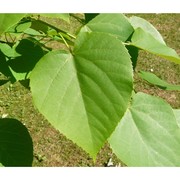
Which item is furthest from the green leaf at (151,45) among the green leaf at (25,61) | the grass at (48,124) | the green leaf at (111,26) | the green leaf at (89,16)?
Answer: the grass at (48,124)

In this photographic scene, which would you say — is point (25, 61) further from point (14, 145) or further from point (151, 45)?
point (151, 45)

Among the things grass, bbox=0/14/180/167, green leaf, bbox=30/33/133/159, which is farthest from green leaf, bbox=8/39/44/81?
grass, bbox=0/14/180/167

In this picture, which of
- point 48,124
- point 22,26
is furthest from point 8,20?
point 48,124

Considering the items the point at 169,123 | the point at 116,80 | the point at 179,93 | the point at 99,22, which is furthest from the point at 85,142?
the point at 179,93

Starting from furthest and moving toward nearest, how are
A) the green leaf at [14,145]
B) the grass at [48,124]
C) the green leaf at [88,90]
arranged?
the grass at [48,124] → the green leaf at [14,145] → the green leaf at [88,90]

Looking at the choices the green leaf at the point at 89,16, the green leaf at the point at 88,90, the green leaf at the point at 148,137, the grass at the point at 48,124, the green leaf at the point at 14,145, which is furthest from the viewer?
the grass at the point at 48,124

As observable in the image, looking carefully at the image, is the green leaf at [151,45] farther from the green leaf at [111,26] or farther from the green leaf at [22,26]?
the green leaf at [22,26]
